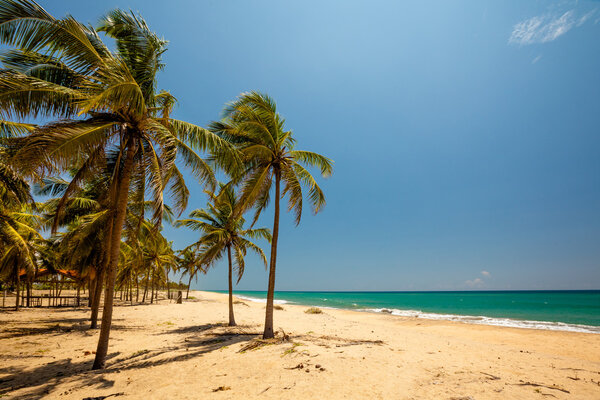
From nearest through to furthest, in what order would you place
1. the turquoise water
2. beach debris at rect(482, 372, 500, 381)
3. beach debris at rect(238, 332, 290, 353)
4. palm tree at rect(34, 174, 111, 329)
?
beach debris at rect(482, 372, 500, 381)
beach debris at rect(238, 332, 290, 353)
palm tree at rect(34, 174, 111, 329)
the turquoise water

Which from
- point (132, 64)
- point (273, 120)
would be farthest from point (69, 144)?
point (273, 120)

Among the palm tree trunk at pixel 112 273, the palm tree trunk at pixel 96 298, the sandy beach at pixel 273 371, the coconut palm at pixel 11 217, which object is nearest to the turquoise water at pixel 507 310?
the sandy beach at pixel 273 371

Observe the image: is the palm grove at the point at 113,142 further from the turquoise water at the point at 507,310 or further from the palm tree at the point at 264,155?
the turquoise water at the point at 507,310

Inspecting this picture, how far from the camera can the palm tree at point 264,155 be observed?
9242 millimetres

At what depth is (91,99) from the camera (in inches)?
195

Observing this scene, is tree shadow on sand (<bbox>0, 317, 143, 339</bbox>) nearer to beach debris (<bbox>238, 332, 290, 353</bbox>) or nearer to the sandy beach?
the sandy beach

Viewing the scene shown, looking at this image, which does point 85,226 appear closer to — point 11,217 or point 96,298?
point 96,298

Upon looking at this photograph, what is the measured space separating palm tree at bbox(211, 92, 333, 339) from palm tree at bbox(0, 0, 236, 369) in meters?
1.70

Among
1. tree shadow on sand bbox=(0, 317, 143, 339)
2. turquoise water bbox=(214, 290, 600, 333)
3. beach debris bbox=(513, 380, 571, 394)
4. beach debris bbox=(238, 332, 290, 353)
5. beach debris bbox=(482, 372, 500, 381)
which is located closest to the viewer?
beach debris bbox=(513, 380, 571, 394)

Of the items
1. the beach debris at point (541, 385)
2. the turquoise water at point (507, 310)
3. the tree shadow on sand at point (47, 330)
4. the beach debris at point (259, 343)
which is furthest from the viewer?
the turquoise water at point (507, 310)

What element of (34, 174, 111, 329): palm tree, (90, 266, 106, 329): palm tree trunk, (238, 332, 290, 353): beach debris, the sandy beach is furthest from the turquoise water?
(34, 174, 111, 329): palm tree

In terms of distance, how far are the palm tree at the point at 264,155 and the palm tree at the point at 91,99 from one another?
5.57 ft

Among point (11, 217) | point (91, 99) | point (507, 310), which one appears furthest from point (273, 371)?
point (507, 310)

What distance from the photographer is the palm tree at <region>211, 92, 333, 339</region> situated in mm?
9242
